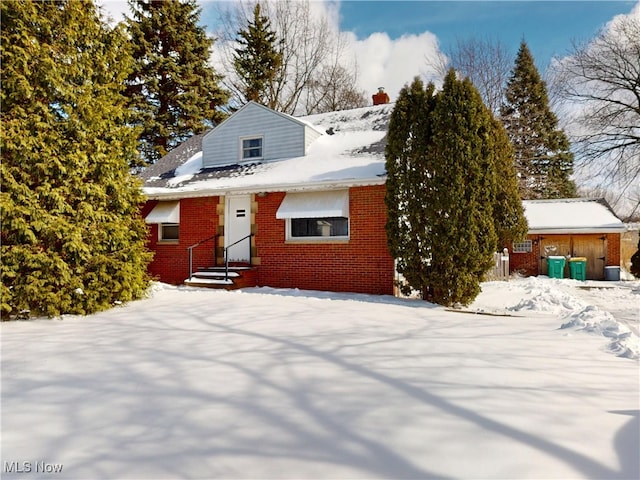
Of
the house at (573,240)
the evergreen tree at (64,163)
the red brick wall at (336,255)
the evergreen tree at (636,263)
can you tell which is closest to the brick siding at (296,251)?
the red brick wall at (336,255)

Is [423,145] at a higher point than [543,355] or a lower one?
higher

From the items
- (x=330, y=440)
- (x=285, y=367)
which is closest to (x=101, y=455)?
(x=330, y=440)

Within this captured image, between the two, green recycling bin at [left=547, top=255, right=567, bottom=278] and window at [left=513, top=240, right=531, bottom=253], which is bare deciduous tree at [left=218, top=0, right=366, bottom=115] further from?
green recycling bin at [left=547, top=255, right=567, bottom=278]

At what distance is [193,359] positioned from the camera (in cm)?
445

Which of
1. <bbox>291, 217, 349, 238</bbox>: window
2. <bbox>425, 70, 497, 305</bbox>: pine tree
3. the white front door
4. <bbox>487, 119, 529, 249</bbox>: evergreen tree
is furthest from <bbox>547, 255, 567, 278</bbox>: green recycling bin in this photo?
the white front door

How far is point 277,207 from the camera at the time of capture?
1162cm

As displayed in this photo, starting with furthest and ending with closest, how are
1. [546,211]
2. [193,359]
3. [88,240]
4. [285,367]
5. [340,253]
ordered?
1. [546,211]
2. [340,253]
3. [88,240]
4. [193,359]
5. [285,367]

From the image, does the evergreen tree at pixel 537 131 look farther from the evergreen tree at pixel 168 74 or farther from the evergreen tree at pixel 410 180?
the evergreen tree at pixel 168 74

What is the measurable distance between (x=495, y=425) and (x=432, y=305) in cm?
601

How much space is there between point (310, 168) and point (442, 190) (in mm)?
4583

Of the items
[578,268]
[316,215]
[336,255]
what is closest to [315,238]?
[336,255]

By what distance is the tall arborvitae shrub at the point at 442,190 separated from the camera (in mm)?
8555

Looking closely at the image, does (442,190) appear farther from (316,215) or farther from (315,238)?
(315,238)

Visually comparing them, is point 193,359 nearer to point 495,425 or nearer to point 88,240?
point 495,425
